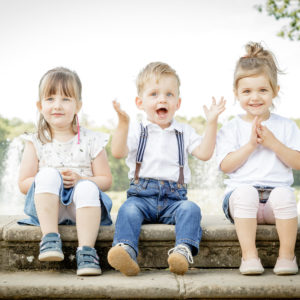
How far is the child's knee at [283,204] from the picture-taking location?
7.92 feet

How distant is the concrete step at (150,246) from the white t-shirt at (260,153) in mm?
327

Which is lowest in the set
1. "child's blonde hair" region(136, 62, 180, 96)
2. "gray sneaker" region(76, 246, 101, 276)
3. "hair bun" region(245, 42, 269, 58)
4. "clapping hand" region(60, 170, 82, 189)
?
"gray sneaker" region(76, 246, 101, 276)

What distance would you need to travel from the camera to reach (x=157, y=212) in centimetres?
264

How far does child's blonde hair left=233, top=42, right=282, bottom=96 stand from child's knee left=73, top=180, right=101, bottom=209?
1.15 meters

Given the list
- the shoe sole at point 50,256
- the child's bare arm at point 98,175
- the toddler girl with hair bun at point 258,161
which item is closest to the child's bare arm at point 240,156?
the toddler girl with hair bun at point 258,161

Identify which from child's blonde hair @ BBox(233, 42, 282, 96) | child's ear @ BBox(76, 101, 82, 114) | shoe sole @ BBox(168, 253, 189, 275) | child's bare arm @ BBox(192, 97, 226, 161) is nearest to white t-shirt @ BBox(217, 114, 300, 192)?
child's bare arm @ BBox(192, 97, 226, 161)

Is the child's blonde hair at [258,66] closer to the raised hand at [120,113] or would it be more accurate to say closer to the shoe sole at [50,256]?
the raised hand at [120,113]

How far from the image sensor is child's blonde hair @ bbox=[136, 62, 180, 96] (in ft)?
9.37

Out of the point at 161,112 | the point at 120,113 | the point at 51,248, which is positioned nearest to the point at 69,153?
the point at 120,113

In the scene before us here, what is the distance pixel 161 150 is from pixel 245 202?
2.14 ft

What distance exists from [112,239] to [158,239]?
0.84 ft

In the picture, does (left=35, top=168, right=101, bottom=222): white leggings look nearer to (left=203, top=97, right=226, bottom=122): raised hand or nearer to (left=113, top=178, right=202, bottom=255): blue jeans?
(left=113, top=178, right=202, bottom=255): blue jeans

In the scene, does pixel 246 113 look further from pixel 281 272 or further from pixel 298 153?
pixel 281 272

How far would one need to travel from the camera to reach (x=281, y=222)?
240 centimetres
